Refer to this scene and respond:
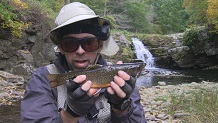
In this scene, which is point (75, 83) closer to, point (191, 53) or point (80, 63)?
point (80, 63)

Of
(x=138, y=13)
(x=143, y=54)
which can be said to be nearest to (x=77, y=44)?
(x=143, y=54)

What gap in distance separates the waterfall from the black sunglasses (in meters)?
21.1

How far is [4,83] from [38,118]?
412 inches

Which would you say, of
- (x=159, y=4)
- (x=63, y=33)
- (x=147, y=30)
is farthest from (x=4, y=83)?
(x=159, y=4)

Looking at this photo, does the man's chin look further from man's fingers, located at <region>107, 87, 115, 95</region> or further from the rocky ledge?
the rocky ledge

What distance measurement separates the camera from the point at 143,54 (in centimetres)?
2417

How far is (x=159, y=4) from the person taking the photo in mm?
47250

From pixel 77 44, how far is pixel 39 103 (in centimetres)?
54

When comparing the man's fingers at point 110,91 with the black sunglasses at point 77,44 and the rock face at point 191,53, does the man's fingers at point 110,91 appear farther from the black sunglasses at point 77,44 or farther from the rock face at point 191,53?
the rock face at point 191,53

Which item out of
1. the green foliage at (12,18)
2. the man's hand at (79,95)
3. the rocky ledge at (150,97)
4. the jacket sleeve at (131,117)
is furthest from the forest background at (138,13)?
the man's hand at (79,95)

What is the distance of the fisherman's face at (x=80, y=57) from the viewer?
214 cm

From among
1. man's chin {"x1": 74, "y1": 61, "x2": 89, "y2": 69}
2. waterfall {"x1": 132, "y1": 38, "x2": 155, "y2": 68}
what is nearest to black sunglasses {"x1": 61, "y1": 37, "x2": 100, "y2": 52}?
man's chin {"x1": 74, "y1": 61, "x2": 89, "y2": 69}

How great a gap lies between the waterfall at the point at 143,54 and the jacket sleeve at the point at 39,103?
21242 millimetres

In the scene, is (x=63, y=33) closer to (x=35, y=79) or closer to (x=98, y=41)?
(x=98, y=41)
